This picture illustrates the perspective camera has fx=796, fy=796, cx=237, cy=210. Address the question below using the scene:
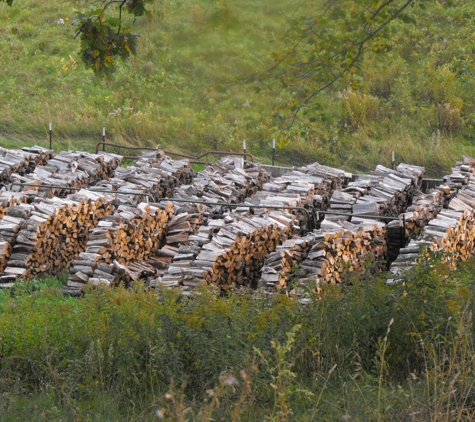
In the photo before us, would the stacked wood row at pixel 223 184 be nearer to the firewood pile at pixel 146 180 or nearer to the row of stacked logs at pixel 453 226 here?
the firewood pile at pixel 146 180

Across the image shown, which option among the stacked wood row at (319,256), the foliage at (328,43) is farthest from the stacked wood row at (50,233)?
the foliage at (328,43)

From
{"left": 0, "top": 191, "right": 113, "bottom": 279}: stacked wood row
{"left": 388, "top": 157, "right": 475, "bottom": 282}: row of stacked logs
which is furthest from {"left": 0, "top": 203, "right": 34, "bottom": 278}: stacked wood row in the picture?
{"left": 388, "top": 157, "right": 475, "bottom": 282}: row of stacked logs

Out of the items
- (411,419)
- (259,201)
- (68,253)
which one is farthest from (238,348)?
(259,201)

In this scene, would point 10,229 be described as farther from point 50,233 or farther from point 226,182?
point 226,182

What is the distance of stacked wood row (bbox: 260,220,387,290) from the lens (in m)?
10.7

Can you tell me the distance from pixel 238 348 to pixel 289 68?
6.58 m

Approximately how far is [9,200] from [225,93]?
19313 mm

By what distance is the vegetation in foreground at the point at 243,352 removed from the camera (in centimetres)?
541

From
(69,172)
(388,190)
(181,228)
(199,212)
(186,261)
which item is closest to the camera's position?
(186,261)

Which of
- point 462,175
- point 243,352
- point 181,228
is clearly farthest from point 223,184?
point 243,352

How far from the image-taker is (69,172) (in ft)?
57.4

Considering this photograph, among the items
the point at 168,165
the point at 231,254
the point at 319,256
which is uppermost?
the point at 319,256

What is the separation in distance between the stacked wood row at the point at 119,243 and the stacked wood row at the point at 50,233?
0.64 m

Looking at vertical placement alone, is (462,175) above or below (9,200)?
below
